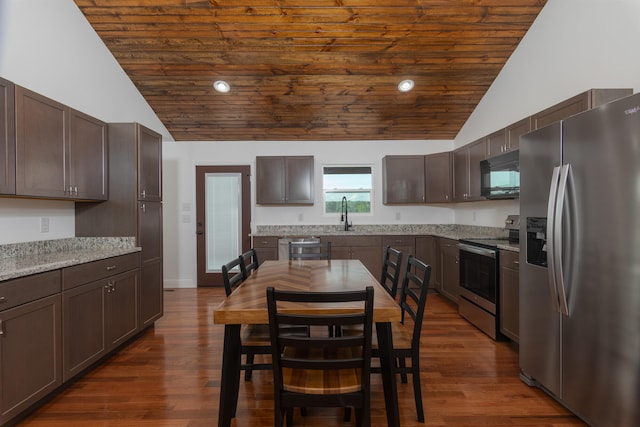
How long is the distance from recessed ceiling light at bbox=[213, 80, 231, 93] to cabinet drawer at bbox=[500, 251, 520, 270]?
3.84 meters

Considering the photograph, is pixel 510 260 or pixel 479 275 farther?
pixel 479 275

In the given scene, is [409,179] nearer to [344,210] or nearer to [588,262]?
[344,210]

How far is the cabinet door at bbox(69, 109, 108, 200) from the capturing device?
2738 millimetres

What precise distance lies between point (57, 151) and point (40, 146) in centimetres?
16

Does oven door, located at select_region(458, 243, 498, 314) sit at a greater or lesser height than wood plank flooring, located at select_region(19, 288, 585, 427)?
greater

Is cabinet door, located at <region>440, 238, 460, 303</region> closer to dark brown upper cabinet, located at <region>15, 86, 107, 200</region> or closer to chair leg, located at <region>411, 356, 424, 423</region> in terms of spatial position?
chair leg, located at <region>411, 356, 424, 423</region>

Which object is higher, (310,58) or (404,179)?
(310,58)

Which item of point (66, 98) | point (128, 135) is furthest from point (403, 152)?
point (66, 98)

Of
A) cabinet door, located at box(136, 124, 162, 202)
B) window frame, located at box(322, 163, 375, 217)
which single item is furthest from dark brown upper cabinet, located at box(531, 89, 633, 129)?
cabinet door, located at box(136, 124, 162, 202)

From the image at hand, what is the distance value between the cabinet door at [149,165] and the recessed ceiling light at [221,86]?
1.13 metres

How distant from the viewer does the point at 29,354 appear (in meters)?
1.97

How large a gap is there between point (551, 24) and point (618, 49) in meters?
0.96

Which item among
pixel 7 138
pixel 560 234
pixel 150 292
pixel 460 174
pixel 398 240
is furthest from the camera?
pixel 398 240

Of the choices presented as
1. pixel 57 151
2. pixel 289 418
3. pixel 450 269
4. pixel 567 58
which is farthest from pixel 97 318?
pixel 567 58
